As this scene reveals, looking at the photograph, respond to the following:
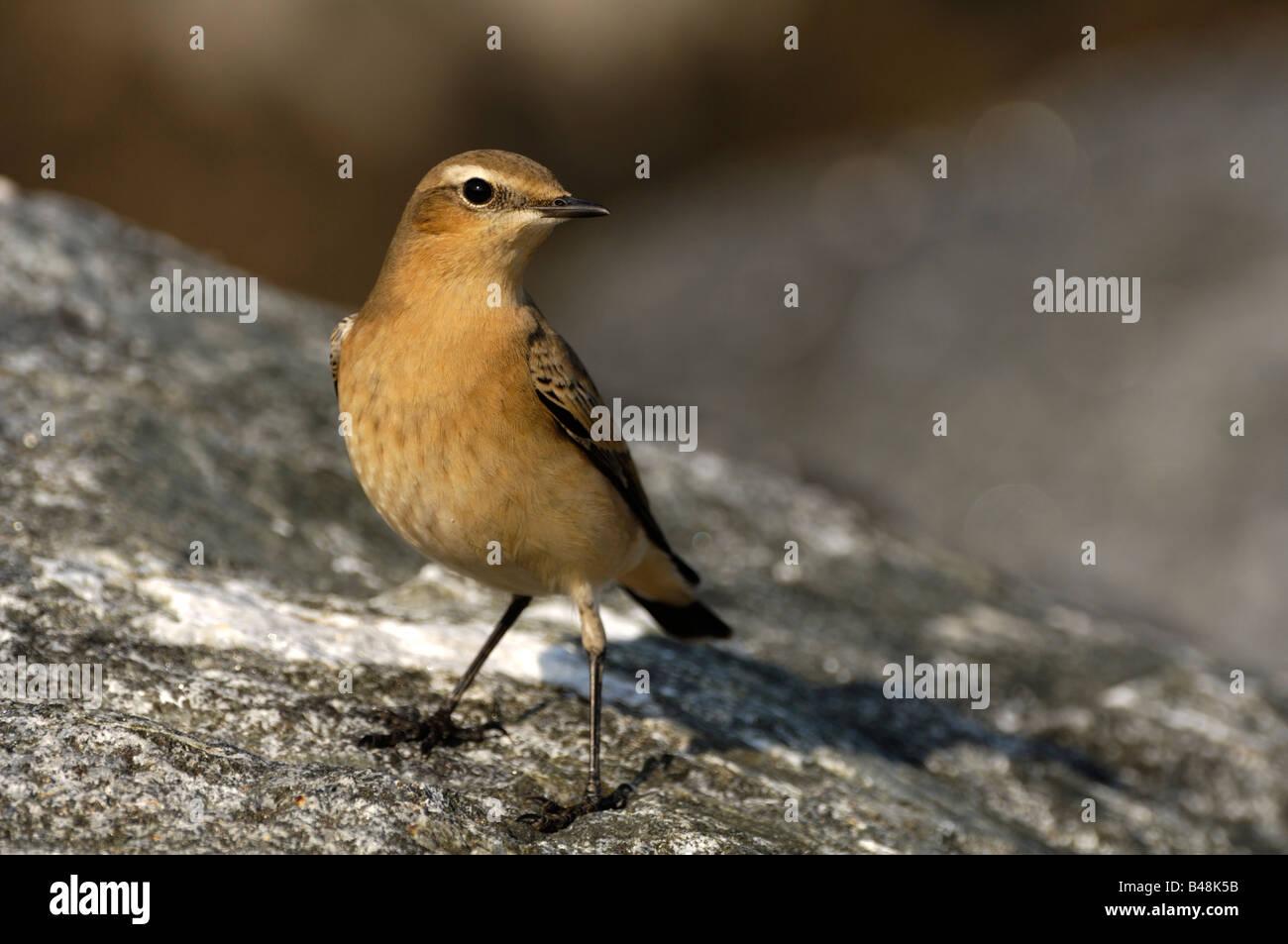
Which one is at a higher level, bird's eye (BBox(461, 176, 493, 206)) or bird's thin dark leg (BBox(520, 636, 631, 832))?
bird's eye (BBox(461, 176, 493, 206))

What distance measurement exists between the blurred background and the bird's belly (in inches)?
191

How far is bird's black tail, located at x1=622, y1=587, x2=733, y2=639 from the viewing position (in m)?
6.68

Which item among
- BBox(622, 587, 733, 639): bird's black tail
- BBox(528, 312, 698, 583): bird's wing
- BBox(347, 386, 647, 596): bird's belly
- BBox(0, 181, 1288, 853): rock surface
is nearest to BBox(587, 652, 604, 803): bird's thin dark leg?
BBox(0, 181, 1288, 853): rock surface

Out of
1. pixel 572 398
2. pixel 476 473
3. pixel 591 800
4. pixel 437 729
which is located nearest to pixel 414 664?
pixel 437 729

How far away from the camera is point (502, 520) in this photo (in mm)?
5383

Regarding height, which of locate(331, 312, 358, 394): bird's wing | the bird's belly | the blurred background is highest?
the blurred background

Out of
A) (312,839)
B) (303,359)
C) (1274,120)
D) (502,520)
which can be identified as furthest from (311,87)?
(312,839)

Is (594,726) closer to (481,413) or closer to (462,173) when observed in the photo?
(481,413)

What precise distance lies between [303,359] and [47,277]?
1.63 m

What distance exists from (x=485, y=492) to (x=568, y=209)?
1212 mm

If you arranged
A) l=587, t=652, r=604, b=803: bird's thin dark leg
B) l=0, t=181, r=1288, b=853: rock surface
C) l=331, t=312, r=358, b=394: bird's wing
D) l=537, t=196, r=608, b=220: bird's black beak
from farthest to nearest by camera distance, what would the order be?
l=331, t=312, r=358, b=394: bird's wing
l=537, t=196, r=608, b=220: bird's black beak
l=587, t=652, r=604, b=803: bird's thin dark leg
l=0, t=181, r=1288, b=853: rock surface

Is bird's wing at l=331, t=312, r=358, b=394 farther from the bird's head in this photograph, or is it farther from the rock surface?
the rock surface

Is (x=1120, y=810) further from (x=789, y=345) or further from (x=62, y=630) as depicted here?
(x=789, y=345)

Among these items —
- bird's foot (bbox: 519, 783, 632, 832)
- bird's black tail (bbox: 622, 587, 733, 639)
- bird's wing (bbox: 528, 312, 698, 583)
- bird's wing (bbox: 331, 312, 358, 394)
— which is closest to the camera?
bird's foot (bbox: 519, 783, 632, 832)
